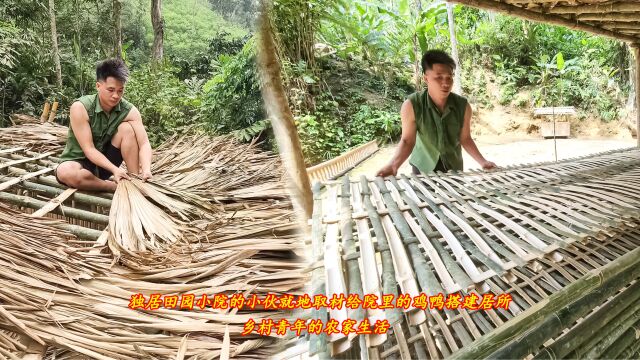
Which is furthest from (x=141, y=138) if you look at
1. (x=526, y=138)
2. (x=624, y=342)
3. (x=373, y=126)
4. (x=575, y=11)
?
(x=526, y=138)

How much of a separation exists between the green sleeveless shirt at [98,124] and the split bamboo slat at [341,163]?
186cm

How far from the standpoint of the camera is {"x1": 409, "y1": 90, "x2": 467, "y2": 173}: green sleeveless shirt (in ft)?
5.63

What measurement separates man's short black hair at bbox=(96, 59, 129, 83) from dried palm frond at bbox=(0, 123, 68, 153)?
42 cm

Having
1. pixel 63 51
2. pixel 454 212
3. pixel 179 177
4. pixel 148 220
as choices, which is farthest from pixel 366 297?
pixel 63 51

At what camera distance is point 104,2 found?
1.52 metres

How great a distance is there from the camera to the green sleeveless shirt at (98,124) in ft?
4.05

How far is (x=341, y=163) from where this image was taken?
14.2 feet

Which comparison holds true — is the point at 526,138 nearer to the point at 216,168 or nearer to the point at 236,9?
the point at 236,9

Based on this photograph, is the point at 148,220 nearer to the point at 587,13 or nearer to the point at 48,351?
the point at 48,351

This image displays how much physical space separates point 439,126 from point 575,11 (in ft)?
4.10

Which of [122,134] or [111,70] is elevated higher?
[111,70]

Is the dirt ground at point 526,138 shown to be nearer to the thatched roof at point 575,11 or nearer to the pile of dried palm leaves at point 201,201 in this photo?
the thatched roof at point 575,11

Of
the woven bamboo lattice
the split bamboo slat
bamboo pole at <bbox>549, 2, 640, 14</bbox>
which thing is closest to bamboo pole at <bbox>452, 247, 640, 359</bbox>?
the woven bamboo lattice

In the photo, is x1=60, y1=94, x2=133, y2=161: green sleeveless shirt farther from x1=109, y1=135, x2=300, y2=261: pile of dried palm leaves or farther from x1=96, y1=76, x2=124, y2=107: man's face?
x1=109, y1=135, x2=300, y2=261: pile of dried palm leaves
